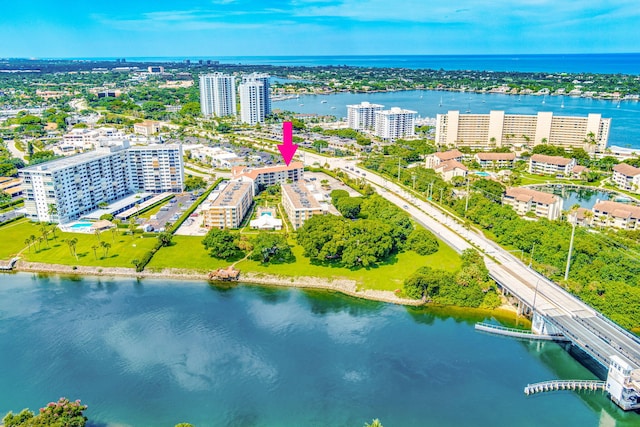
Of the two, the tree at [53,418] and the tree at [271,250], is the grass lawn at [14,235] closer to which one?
the tree at [271,250]

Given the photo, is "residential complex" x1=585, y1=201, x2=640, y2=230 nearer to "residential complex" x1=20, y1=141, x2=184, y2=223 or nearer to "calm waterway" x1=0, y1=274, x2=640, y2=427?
"calm waterway" x1=0, y1=274, x2=640, y2=427

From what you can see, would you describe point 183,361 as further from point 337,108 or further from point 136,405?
point 337,108

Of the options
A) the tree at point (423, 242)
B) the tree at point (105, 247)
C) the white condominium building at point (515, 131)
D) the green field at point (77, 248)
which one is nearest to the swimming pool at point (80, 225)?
the green field at point (77, 248)

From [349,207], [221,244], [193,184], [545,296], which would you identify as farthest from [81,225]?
[545,296]

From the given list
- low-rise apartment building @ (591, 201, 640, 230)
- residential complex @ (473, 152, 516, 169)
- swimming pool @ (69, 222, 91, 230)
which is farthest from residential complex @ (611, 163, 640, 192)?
swimming pool @ (69, 222, 91, 230)

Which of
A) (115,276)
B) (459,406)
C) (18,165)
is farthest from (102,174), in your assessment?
(459,406)

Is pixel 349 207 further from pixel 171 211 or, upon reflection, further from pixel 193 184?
pixel 193 184
